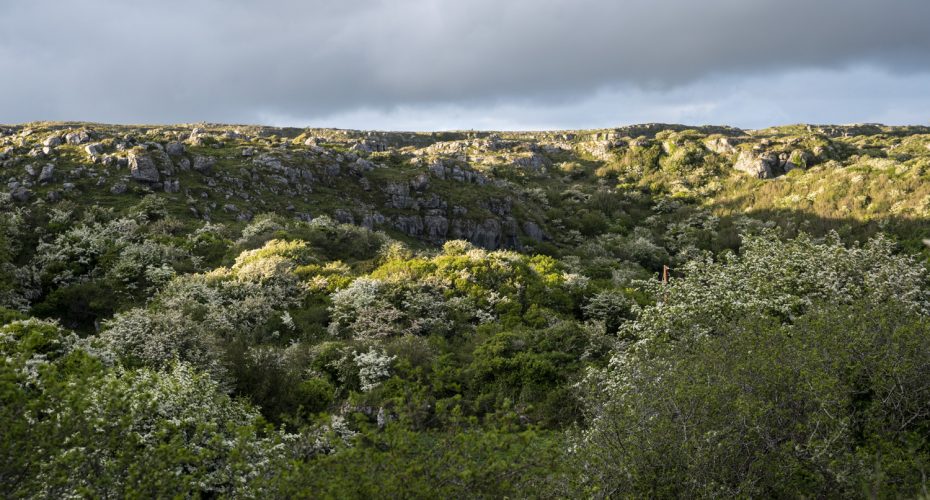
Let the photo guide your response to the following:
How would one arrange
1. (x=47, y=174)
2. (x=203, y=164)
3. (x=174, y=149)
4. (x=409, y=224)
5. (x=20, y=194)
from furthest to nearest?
(x=409, y=224) → (x=174, y=149) → (x=203, y=164) → (x=47, y=174) → (x=20, y=194)

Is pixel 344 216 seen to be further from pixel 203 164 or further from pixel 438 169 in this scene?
pixel 438 169

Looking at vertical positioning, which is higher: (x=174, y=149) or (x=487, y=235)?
(x=174, y=149)

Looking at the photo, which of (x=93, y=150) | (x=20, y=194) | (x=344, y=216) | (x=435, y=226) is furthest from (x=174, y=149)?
(x=435, y=226)

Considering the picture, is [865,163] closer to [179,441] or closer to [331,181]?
[331,181]

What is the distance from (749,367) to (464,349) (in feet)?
39.4

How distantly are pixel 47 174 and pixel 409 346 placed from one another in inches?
1640

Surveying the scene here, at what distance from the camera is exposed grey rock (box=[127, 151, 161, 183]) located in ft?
153

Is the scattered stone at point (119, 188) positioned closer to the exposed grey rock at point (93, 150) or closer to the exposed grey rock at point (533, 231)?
the exposed grey rock at point (93, 150)

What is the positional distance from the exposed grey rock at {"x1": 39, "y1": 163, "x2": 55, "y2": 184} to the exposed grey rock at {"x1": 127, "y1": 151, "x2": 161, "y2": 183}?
5.62 meters

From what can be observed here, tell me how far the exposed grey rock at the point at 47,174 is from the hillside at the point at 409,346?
0.56ft

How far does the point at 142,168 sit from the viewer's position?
47.2m

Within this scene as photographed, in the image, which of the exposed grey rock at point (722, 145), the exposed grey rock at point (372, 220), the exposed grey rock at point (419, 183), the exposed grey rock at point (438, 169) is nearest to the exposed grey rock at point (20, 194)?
the exposed grey rock at point (372, 220)

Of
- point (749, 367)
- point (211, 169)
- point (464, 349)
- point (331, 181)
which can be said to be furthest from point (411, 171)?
point (749, 367)

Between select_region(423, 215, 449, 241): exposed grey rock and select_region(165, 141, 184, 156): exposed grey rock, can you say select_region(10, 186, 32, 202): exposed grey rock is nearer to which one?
select_region(165, 141, 184, 156): exposed grey rock
